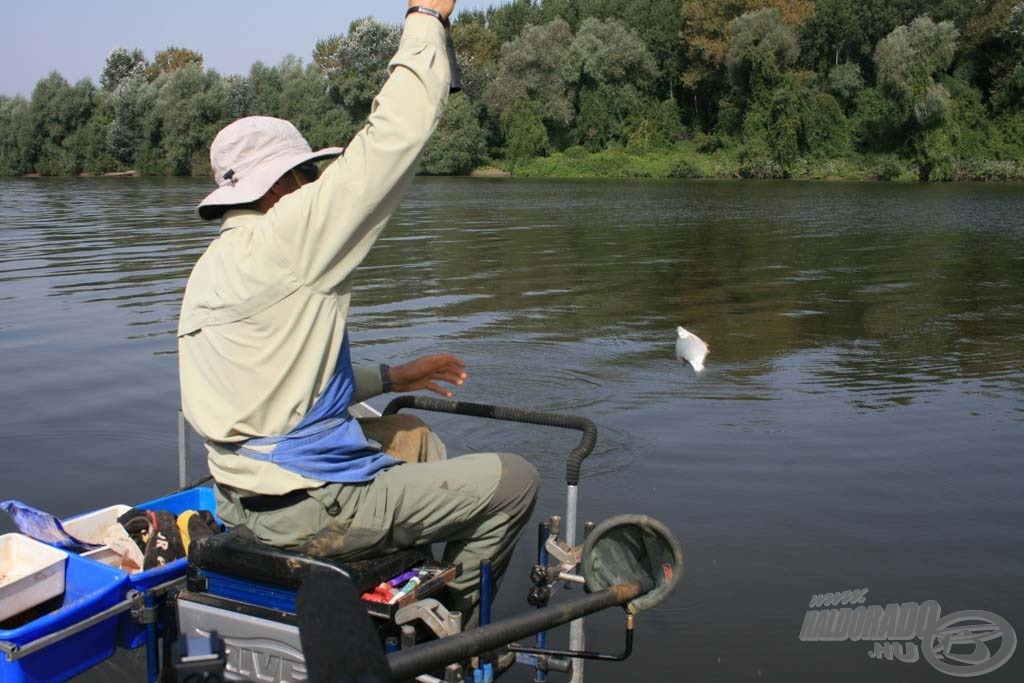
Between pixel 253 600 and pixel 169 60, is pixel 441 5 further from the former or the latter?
pixel 169 60

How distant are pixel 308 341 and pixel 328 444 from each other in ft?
1.06

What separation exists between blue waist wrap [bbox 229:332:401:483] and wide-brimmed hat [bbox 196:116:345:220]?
0.55 metres

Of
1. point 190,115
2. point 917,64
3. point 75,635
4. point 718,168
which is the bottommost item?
point 718,168

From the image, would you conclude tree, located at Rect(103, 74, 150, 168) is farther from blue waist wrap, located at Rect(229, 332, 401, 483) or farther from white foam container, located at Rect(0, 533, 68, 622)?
blue waist wrap, located at Rect(229, 332, 401, 483)

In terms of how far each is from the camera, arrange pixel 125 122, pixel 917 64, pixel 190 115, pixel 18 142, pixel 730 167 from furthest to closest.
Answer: pixel 18 142
pixel 125 122
pixel 190 115
pixel 730 167
pixel 917 64

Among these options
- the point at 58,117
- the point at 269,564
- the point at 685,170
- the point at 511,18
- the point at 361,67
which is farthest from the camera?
the point at 511,18

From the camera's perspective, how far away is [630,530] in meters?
3.28

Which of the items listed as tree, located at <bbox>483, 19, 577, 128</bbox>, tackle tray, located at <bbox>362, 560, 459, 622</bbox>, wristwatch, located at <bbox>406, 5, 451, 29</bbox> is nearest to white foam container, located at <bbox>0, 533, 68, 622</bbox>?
tackle tray, located at <bbox>362, 560, 459, 622</bbox>

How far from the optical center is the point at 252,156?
3.27m

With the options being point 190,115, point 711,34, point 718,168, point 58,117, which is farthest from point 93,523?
point 58,117

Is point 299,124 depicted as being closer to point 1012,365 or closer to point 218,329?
point 1012,365

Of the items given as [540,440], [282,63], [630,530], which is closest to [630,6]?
[282,63]

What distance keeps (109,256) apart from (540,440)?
51.9 ft

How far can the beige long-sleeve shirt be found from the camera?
2910 millimetres
